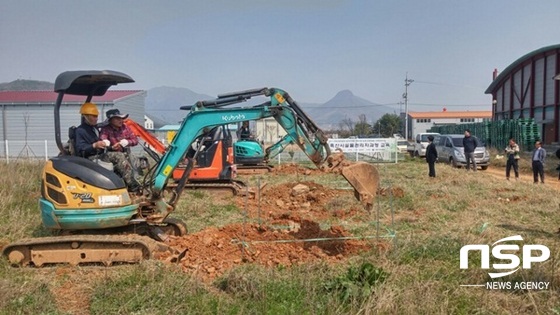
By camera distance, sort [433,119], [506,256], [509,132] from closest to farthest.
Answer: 1. [506,256]
2. [509,132]
3. [433,119]

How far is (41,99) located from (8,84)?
3544 centimetres

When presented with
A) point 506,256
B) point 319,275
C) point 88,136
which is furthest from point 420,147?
point 88,136

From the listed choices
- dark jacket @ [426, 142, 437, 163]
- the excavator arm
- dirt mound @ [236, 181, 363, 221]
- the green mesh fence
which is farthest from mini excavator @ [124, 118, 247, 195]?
the green mesh fence

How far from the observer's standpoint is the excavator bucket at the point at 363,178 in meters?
6.11

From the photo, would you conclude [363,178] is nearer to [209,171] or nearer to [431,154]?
[209,171]

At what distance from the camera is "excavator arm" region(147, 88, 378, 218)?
21.7 feet

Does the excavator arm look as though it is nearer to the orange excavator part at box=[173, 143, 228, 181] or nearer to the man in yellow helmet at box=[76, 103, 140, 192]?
the man in yellow helmet at box=[76, 103, 140, 192]

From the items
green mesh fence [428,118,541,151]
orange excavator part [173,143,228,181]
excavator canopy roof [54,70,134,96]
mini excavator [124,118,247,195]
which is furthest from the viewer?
green mesh fence [428,118,541,151]

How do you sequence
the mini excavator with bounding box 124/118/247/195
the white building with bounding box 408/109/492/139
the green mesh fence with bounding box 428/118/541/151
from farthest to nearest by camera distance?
the white building with bounding box 408/109/492/139 → the green mesh fence with bounding box 428/118/541/151 → the mini excavator with bounding box 124/118/247/195

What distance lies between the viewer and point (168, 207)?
7016 mm

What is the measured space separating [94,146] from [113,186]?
69 cm

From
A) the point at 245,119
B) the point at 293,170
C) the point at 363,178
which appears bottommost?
the point at 293,170

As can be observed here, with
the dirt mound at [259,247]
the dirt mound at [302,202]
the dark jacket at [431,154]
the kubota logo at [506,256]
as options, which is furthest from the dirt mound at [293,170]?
the kubota logo at [506,256]

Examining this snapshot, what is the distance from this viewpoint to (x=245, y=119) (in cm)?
660
